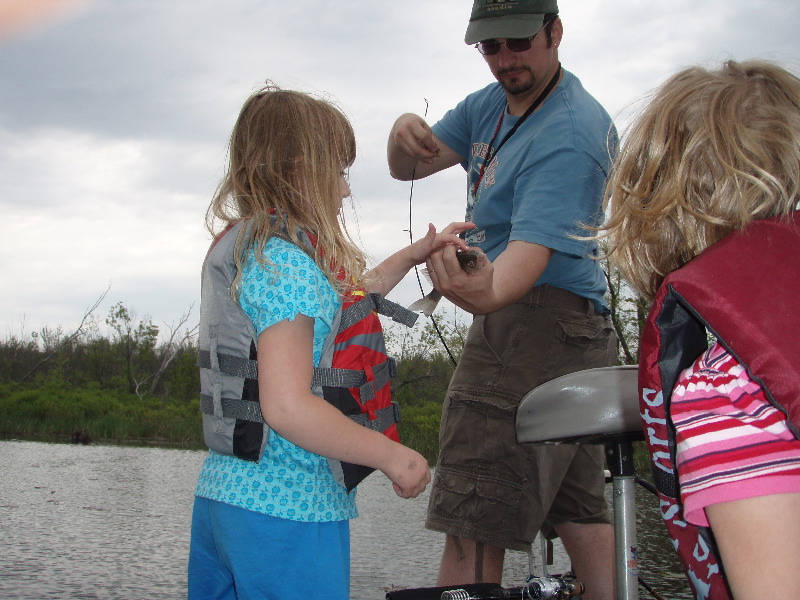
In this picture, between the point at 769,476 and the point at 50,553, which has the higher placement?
the point at 769,476

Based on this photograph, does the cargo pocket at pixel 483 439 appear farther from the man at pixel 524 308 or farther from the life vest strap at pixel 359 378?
the life vest strap at pixel 359 378

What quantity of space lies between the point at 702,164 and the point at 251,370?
1.15 m

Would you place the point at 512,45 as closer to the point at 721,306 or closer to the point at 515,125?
the point at 515,125

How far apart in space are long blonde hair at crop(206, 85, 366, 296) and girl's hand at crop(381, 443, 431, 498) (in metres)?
0.44

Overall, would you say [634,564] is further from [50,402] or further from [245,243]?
[50,402]

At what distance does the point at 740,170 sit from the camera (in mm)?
1373

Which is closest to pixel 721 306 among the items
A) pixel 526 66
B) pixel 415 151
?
pixel 526 66

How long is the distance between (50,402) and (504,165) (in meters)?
16.5

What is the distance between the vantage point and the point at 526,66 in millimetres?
3049

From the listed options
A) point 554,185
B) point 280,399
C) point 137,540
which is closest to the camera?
point 280,399

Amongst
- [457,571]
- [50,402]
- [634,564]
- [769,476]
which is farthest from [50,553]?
[50,402]

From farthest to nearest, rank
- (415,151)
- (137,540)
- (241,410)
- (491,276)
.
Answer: (137,540) → (415,151) → (491,276) → (241,410)

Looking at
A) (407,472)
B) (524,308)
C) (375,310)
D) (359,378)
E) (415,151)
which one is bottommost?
(407,472)

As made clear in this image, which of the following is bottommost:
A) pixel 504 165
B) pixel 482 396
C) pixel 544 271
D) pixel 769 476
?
pixel 769 476
